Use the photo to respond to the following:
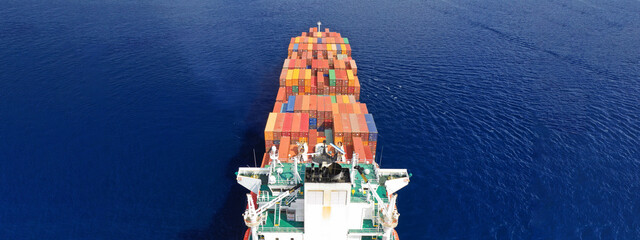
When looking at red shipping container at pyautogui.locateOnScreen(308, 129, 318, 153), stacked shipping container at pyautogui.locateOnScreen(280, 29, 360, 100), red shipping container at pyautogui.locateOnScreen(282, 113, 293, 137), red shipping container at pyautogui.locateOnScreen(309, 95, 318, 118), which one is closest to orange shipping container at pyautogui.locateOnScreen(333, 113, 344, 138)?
red shipping container at pyautogui.locateOnScreen(308, 129, 318, 153)

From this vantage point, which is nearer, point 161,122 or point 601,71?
point 161,122

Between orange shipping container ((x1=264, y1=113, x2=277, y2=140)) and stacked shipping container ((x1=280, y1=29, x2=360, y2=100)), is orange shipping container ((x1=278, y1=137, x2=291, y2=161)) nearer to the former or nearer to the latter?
orange shipping container ((x1=264, y1=113, x2=277, y2=140))

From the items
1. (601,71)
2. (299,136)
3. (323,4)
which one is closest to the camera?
(299,136)

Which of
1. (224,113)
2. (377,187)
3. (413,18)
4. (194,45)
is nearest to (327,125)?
(377,187)

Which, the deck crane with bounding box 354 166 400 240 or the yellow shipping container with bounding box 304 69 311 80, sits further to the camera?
the yellow shipping container with bounding box 304 69 311 80

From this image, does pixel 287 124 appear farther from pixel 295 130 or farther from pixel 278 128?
pixel 295 130

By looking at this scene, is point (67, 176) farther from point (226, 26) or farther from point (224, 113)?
point (226, 26)

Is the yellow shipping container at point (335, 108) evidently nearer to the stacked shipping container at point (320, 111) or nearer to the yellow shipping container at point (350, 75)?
the stacked shipping container at point (320, 111)

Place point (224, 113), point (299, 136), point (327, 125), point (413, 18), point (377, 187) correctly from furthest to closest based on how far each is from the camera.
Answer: point (413, 18), point (224, 113), point (327, 125), point (299, 136), point (377, 187)
